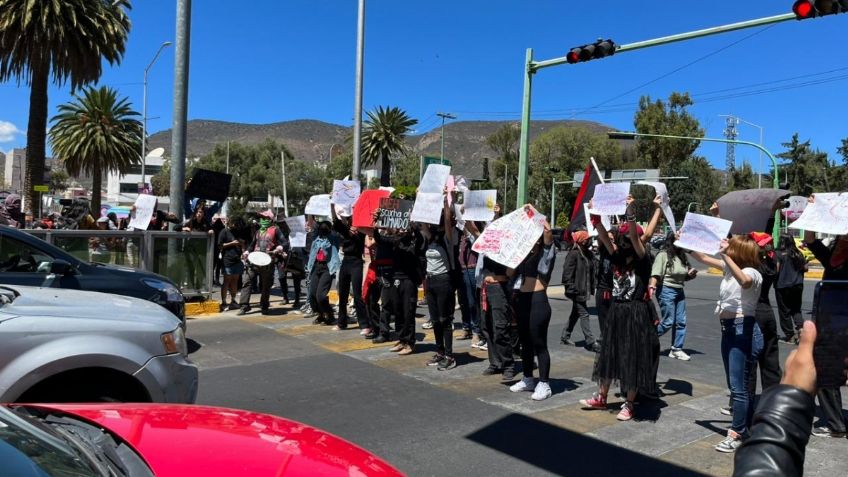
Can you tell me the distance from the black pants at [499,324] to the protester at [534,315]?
1.44 feet

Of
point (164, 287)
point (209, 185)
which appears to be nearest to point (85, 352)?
point (164, 287)

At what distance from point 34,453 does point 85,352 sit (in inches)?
77.0

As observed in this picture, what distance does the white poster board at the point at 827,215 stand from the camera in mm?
4094

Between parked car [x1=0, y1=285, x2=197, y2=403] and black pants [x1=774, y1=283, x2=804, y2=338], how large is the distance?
9.16m

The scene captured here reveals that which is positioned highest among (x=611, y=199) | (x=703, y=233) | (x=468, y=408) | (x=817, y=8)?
(x=817, y=8)

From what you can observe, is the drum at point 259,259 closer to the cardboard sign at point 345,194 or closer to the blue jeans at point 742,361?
the cardboard sign at point 345,194

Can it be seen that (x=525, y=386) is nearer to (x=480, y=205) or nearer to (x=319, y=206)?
(x=480, y=205)

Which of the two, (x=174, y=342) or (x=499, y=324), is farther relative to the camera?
(x=499, y=324)

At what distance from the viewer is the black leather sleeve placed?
1639 mm

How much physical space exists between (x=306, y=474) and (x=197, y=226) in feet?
34.8

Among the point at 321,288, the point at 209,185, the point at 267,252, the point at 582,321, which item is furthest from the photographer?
the point at 209,185

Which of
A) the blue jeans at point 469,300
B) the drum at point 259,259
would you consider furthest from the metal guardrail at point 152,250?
the blue jeans at point 469,300

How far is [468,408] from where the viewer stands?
5.75 meters

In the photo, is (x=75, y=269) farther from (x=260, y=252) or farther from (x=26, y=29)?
(x=26, y=29)
